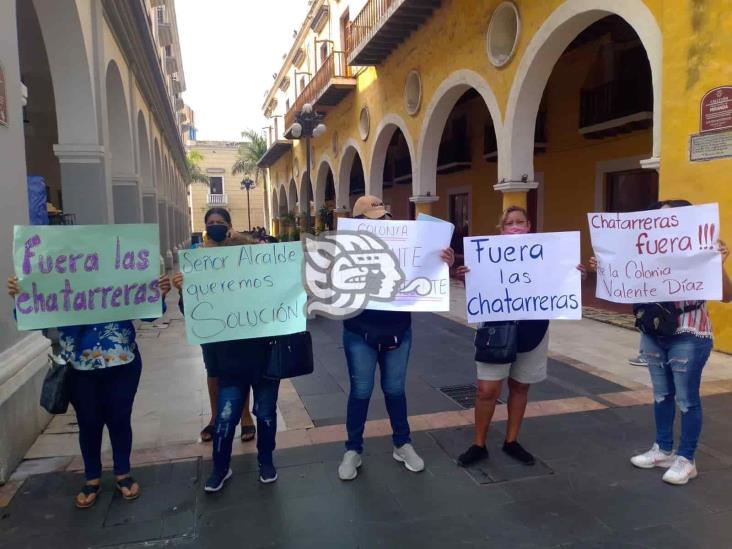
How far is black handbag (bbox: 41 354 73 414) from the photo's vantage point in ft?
9.30

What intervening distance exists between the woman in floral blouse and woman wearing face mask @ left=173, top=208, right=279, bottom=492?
1.31ft

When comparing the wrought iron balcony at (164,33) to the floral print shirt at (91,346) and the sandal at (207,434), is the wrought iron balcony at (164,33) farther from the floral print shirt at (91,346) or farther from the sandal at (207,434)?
the floral print shirt at (91,346)

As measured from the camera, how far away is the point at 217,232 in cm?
317

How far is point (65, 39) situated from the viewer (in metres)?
6.34

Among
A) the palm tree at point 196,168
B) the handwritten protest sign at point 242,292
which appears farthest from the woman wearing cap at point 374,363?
the palm tree at point 196,168

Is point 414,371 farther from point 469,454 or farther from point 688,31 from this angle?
point 688,31

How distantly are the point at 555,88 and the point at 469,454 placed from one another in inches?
467

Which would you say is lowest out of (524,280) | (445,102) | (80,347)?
(80,347)

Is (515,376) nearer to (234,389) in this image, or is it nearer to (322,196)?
(234,389)

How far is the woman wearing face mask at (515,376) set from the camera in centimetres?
332

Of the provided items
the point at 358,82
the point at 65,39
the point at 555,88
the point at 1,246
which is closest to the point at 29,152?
the point at 65,39

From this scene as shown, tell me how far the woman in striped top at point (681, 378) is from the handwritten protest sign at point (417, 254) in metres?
1.30

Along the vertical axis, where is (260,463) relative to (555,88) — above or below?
below

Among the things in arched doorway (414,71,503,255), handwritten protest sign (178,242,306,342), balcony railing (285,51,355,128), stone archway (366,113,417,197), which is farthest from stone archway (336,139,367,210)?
handwritten protest sign (178,242,306,342)
